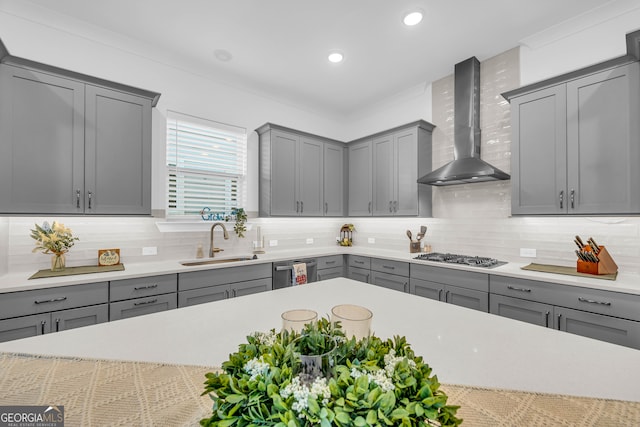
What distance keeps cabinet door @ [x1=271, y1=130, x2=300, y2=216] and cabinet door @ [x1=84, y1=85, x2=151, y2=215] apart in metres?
1.44

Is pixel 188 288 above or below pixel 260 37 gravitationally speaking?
below

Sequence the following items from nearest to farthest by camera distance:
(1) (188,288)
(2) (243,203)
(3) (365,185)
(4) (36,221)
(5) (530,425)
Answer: (5) (530,425)
(4) (36,221)
(1) (188,288)
(2) (243,203)
(3) (365,185)

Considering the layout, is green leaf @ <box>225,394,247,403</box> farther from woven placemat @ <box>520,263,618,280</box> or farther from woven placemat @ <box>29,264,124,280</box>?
woven placemat @ <box>520,263,618,280</box>

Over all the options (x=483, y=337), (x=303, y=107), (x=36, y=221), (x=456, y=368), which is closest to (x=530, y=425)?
(x=456, y=368)

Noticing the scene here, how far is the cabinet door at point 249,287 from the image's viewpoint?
115 inches

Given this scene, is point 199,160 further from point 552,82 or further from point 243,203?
point 552,82

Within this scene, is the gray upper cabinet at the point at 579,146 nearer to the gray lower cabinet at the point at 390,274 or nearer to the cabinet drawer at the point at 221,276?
the gray lower cabinet at the point at 390,274

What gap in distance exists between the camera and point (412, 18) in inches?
97.1

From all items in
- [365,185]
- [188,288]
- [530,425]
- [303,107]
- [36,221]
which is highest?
[303,107]

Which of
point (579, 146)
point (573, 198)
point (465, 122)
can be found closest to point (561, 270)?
point (573, 198)

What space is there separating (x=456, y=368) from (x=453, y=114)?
3449 mm

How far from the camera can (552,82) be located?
244 centimetres

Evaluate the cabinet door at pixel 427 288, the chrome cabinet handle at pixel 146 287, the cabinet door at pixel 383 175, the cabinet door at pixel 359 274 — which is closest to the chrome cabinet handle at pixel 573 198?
the cabinet door at pixel 427 288

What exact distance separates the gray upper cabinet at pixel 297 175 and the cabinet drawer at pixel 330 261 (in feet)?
2.27
